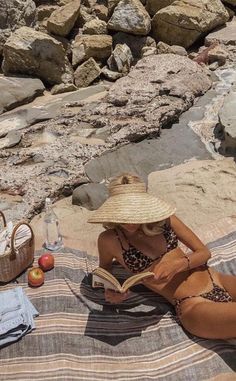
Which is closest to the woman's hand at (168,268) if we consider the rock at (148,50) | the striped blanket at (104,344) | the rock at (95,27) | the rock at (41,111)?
the striped blanket at (104,344)

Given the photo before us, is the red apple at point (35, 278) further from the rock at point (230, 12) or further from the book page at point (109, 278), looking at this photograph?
the rock at point (230, 12)

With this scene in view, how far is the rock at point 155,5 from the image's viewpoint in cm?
1024

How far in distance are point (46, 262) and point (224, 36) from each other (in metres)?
7.18

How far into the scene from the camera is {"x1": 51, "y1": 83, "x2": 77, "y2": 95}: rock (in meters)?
8.23

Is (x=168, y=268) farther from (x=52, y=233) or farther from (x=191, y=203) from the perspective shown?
(x=191, y=203)

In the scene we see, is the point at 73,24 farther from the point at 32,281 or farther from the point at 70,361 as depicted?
the point at 70,361

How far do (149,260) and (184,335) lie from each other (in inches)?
21.0

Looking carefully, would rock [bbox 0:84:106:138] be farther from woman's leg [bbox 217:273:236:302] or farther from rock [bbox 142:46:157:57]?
woman's leg [bbox 217:273:236:302]

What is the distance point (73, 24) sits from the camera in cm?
1002

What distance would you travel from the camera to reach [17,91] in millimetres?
7859

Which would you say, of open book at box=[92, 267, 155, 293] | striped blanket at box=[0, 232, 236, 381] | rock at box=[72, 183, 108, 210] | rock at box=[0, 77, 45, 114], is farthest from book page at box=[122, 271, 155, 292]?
rock at box=[0, 77, 45, 114]

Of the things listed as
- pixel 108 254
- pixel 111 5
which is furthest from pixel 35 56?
pixel 108 254

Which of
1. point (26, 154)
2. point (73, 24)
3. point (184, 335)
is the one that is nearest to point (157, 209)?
point (184, 335)

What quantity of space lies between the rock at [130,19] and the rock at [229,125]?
13.8ft
